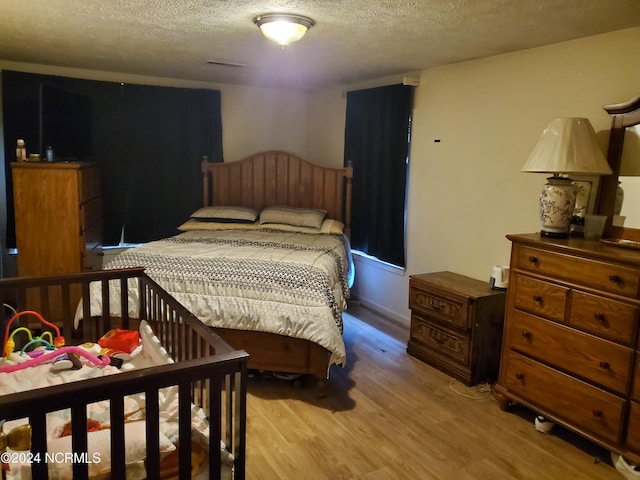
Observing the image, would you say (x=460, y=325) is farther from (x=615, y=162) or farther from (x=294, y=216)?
(x=294, y=216)

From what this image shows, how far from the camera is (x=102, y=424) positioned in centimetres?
164

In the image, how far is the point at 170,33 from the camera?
298 cm

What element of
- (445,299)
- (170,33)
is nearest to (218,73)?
(170,33)

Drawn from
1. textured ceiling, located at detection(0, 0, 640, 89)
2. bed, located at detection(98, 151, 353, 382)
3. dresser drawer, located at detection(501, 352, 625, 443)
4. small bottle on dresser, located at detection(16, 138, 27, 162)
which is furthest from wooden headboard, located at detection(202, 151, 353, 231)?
dresser drawer, located at detection(501, 352, 625, 443)

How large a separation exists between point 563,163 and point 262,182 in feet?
10.0

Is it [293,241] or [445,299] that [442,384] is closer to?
[445,299]

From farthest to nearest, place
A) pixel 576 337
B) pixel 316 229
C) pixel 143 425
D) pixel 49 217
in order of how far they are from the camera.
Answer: pixel 316 229 < pixel 49 217 < pixel 576 337 < pixel 143 425

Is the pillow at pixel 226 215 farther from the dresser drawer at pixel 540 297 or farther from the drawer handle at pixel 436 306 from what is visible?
the dresser drawer at pixel 540 297

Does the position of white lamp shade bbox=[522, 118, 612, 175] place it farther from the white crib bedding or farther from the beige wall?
the white crib bedding

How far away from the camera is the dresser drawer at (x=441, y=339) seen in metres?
3.26

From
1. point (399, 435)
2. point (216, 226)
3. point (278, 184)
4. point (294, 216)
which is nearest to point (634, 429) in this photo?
point (399, 435)

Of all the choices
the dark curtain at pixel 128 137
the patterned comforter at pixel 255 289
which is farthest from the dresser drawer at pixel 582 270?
the dark curtain at pixel 128 137

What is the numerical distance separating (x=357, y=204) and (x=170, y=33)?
2339mm

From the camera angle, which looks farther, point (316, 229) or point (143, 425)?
point (316, 229)
